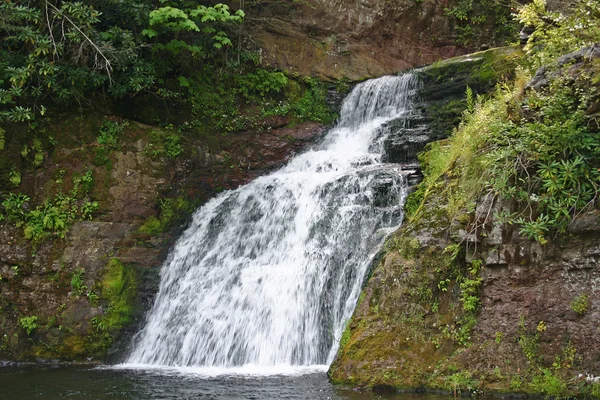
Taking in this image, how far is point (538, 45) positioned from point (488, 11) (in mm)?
8785

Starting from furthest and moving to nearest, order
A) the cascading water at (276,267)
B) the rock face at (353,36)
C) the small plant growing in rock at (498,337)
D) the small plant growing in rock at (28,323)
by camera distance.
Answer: the rock face at (353,36), the small plant growing in rock at (28,323), the cascading water at (276,267), the small plant growing in rock at (498,337)

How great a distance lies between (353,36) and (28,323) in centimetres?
→ 1194

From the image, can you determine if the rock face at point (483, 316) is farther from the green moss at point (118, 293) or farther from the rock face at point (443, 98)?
the green moss at point (118, 293)

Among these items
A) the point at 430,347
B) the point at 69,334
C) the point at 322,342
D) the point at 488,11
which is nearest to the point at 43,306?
the point at 69,334

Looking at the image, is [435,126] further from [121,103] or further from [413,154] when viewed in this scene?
[121,103]

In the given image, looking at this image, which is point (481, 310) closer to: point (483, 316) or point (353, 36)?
point (483, 316)

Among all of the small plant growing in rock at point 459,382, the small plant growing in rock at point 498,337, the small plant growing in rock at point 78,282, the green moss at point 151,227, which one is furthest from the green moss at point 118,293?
the small plant growing in rock at point 498,337

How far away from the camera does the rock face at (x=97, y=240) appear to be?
989 cm

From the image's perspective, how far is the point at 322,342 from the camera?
829cm

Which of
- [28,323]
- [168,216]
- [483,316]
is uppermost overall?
[168,216]

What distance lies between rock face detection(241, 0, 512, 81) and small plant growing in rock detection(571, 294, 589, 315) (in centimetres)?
1106

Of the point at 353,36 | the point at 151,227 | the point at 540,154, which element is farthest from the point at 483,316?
the point at 353,36

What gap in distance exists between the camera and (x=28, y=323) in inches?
385

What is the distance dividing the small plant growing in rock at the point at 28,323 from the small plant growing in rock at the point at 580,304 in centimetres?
881
